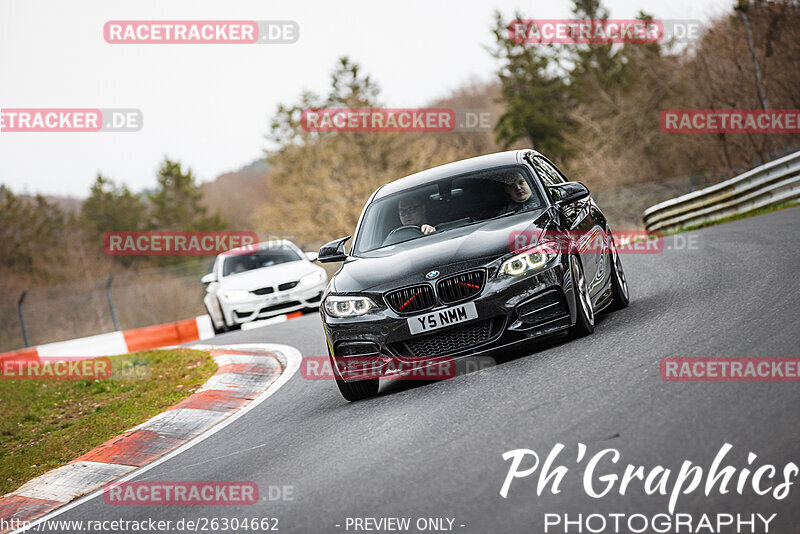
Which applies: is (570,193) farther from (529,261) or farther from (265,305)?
(265,305)

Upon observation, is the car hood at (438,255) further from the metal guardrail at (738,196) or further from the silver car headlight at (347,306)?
the metal guardrail at (738,196)

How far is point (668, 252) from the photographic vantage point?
14.2 metres

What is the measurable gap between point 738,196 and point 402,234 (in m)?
17.2

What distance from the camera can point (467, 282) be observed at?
255 inches

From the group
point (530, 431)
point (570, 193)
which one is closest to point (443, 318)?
point (530, 431)

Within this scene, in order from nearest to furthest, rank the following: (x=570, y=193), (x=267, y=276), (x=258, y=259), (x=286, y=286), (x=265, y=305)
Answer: (x=570, y=193) → (x=265, y=305) → (x=286, y=286) → (x=267, y=276) → (x=258, y=259)

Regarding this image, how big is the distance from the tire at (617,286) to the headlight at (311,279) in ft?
28.7

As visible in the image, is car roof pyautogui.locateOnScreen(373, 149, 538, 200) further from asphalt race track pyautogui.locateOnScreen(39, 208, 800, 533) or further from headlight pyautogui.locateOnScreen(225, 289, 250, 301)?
headlight pyautogui.locateOnScreen(225, 289, 250, 301)

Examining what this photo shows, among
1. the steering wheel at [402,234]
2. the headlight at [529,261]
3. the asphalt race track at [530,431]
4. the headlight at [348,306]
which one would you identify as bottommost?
the asphalt race track at [530,431]

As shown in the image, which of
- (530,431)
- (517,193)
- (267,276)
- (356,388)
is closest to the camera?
(530,431)

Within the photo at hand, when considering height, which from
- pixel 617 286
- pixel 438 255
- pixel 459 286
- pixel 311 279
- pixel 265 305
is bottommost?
pixel 265 305

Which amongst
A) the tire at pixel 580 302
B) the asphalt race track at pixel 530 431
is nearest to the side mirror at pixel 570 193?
the tire at pixel 580 302

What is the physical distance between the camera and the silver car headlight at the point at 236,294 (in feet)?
54.0

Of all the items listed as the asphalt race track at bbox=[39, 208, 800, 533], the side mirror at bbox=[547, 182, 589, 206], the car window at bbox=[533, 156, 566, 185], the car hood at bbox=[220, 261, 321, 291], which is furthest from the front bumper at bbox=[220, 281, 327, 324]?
the side mirror at bbox=[547, 182, 589, 206]
